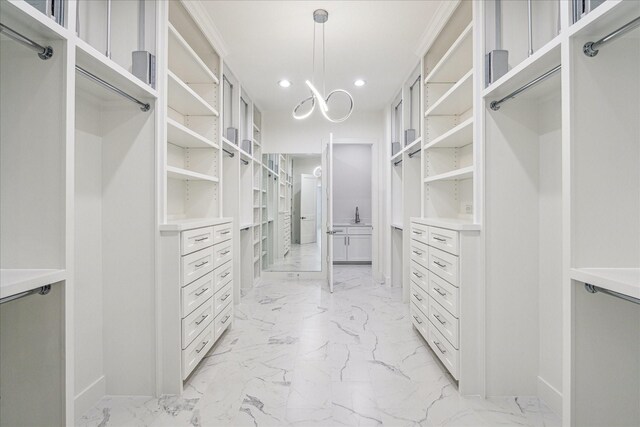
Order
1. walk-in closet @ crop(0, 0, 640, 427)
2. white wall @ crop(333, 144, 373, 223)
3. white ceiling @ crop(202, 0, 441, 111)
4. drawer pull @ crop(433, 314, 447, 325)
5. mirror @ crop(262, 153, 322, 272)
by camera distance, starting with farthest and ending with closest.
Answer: white wall @ crop(333, 144, 373, 223)
mirror @ crop(262, 153, 322, 272)
white ceiling @ crop(202, 0, 441, 111)
drawer pull @ crop(433, 314, 447, 325)
walk-in closet @ crop(0, 0, 640, 427)

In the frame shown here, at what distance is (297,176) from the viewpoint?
18.1ft

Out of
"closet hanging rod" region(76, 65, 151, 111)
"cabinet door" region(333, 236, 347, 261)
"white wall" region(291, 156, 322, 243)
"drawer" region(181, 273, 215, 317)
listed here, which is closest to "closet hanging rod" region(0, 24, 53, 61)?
"closet hanging rod" region(76, 65, 151, 111)

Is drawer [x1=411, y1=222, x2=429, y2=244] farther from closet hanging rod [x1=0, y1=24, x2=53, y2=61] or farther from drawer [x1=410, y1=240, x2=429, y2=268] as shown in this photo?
closet hanging rod [x1=0, y1=24, x2=53, y2=61]

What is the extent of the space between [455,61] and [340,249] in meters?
4.23

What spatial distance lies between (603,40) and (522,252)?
1216mm

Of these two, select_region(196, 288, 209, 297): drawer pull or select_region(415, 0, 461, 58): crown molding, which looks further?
select_region(415, 0, 461, 58): crown molding

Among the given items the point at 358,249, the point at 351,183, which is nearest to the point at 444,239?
the point at 358,249

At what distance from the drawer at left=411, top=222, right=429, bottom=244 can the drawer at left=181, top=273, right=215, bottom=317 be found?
177cm

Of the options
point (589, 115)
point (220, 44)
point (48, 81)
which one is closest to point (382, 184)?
point (220, 44)

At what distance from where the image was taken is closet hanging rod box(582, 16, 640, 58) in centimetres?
101

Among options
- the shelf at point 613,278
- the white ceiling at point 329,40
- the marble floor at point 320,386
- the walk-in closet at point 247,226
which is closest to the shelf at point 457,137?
the walk-in closet at point 247,226

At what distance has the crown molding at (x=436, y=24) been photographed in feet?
8.24

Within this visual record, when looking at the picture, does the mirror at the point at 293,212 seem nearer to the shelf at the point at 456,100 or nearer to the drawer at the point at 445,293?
the shelf at the point at 456,100

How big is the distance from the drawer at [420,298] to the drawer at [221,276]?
1734mm
